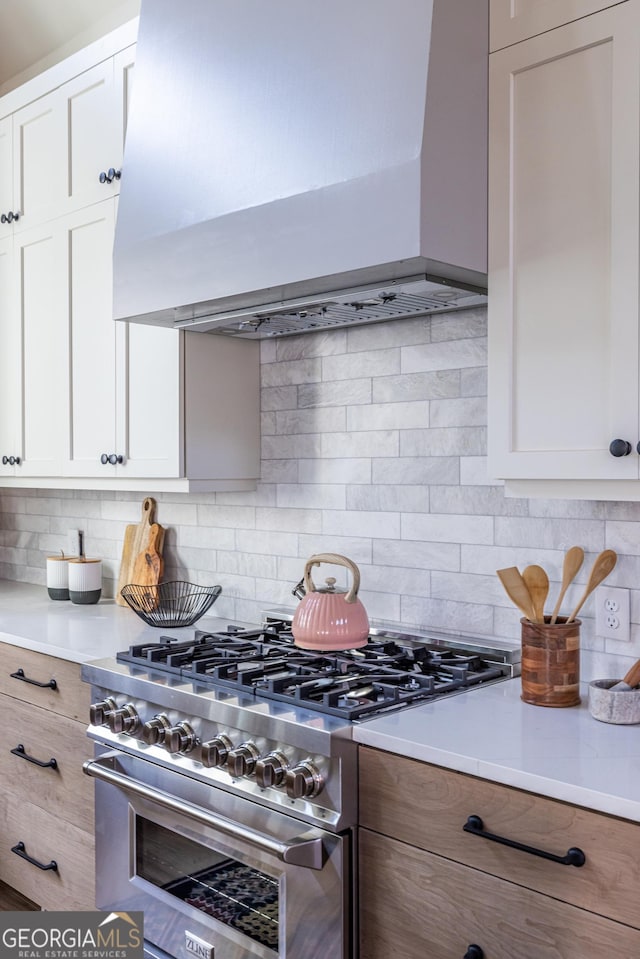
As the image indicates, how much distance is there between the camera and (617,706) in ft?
5.27

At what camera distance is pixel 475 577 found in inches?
86.4

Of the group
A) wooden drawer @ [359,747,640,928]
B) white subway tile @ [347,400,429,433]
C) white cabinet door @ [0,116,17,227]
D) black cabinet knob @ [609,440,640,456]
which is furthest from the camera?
white cabinet door @ [0,116,17,227]

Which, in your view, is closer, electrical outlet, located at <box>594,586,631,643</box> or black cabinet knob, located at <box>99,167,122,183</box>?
electrical outlet, located at <box>594,586,631,643</box>

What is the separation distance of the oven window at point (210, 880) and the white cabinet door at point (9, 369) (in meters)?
1.62

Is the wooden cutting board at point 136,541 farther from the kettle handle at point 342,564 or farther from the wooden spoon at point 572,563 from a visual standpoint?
the wooden spoon at point 572,563

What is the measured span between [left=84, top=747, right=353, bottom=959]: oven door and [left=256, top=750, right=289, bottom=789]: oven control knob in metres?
0.08

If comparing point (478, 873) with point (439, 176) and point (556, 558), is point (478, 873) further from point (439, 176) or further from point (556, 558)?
point (439, 176)

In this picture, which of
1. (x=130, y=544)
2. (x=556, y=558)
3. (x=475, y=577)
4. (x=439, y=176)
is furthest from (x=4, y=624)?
(x=439, y=176)

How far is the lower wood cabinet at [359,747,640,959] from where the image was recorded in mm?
1289

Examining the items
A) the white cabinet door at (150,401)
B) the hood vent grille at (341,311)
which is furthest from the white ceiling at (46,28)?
the hood vent grille at (341,311)

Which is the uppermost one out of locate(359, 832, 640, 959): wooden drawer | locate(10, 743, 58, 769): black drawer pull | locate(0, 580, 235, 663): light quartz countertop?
locate(0, 580, 235, 663): light quartz countertop

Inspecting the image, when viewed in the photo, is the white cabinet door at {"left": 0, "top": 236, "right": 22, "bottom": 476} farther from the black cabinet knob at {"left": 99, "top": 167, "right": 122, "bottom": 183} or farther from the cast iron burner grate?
the cast iron burner grate

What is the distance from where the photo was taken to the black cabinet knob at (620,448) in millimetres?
1560

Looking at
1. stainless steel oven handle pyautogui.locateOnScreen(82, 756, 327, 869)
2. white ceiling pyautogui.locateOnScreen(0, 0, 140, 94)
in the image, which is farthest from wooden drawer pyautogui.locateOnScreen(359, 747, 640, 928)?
white ceiling pyautogui.locateOnScreen(0, 0, 140, 94)
